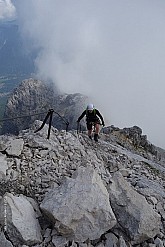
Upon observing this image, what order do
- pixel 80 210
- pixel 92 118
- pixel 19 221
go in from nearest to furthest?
pixel 19 221, pixel 80 210, pixel 92 118

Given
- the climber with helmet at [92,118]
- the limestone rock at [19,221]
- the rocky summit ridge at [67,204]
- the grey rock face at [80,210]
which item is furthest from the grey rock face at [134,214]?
the climber with helmet at [92,118]

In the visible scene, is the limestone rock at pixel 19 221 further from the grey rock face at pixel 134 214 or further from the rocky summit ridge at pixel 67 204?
the grey rock face at pixel 134 214

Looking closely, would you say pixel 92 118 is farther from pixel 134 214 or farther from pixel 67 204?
pixel 67 204

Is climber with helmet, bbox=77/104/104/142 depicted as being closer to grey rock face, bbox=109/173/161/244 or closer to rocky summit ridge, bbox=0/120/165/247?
rocky summit ridge, bbox=0/120/165/247

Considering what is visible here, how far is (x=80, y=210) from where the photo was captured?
35.6 ft

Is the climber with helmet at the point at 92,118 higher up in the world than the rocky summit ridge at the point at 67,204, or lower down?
higher up

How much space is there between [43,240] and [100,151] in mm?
7796

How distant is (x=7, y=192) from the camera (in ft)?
38.0

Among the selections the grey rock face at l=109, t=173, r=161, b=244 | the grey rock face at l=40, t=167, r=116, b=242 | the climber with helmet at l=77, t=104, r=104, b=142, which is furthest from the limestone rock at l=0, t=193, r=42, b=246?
the climber with helmet at l=77, t=104, r=104, b=142

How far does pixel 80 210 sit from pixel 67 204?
17.7 inches

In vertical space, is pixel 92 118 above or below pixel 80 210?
above

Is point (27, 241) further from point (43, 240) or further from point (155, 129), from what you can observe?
point (155, 129)

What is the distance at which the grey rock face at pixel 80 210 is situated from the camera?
10.6m

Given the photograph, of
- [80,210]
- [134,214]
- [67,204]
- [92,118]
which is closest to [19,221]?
[67,204]
